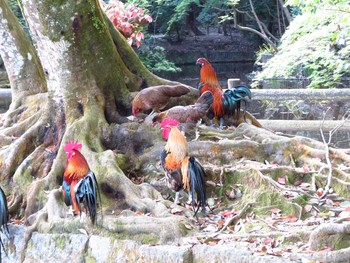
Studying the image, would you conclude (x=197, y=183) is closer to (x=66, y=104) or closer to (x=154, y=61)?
(x=66, y=104)

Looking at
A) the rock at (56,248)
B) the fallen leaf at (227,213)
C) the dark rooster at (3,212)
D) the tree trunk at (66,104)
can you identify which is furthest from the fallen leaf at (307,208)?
the dark rooster at (3,212)

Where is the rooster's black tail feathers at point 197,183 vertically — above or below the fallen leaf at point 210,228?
above

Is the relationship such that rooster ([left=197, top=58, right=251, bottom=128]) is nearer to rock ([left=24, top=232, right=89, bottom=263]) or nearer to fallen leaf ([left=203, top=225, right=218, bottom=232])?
fallen leaf ([left=203, top=225, right=218, bottom=232])

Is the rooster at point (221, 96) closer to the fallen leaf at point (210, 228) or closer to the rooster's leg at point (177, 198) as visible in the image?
the rooster's leg at point (177, 198)

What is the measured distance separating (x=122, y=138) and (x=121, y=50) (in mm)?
1261

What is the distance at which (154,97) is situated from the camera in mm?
5352

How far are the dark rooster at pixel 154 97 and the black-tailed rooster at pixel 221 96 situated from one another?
281 mm

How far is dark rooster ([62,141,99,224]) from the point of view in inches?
158

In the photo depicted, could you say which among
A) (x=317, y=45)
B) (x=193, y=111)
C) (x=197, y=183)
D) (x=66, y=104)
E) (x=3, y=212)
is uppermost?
(x=317, y=45)

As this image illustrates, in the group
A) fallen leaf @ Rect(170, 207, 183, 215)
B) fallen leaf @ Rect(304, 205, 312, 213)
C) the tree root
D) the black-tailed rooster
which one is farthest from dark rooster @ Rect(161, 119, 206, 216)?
the black-tailed rooster

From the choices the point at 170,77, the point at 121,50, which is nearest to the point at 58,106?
the point at 121,50

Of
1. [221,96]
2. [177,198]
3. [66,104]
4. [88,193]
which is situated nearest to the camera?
[88,193]

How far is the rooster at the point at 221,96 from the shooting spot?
5449 mm

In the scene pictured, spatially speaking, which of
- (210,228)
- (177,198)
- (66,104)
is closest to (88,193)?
(177,198)
